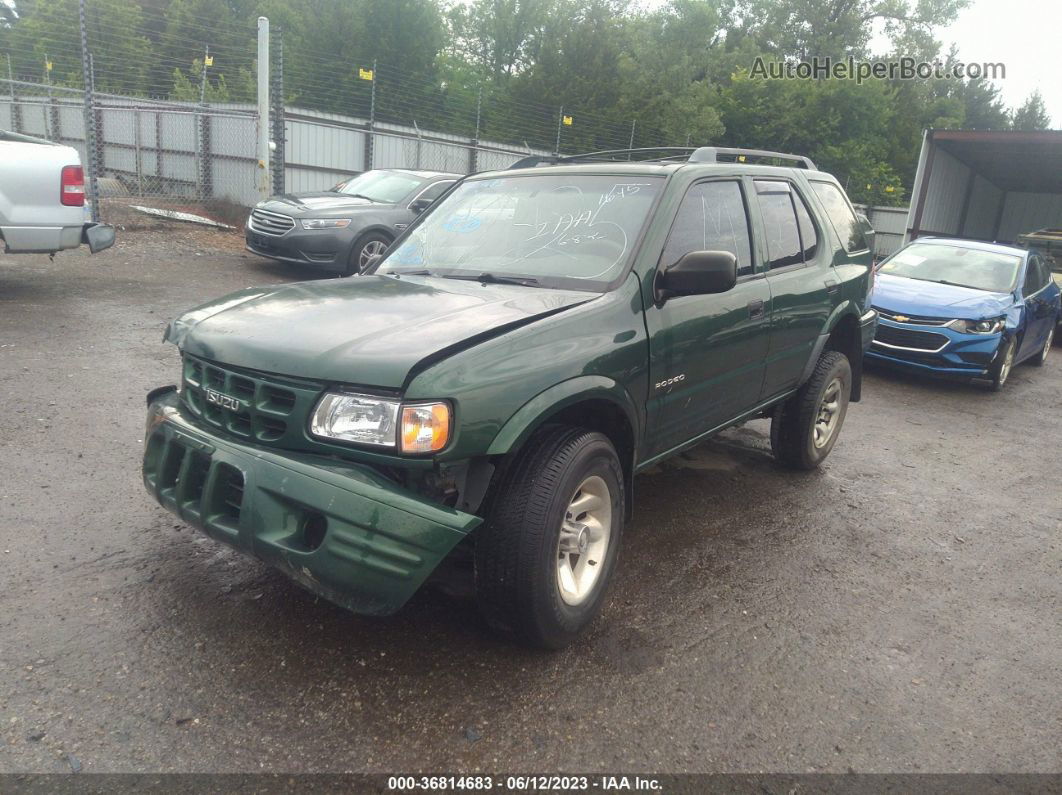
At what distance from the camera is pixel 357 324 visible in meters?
2.86

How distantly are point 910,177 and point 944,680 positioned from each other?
43.1 meters

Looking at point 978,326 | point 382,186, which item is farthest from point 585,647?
point 382,186

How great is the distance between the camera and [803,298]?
451 centimetres

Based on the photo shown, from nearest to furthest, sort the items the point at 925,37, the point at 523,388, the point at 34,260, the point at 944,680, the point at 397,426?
1. the point at 397,426
2. the point at 523,388
3. the point at 944,680
4. the point at 34,260
5. the point at 925,37

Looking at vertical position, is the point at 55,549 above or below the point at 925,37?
below

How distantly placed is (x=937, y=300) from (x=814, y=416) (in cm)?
448

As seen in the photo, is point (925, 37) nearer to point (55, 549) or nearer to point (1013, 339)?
point (1013, 339)

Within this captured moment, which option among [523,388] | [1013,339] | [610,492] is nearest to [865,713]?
[610,492]

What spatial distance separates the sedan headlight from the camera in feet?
8.28

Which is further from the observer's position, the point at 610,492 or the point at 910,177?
the point at 910,177

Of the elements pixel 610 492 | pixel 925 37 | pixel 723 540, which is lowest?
pixel 723 540

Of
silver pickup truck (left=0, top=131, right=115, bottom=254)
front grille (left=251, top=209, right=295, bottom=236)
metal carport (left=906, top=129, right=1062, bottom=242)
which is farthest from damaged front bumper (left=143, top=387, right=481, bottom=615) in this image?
metal carport (left=906, top=129, right=1062, bottom=242)

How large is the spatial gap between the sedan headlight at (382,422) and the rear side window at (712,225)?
4.74 feet

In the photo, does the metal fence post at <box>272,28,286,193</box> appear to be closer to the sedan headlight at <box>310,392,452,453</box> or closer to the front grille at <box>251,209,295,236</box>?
the front grille at <box>251,209,295,236</box>
